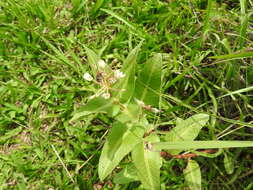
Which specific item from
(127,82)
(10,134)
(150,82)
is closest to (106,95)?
(127,82)

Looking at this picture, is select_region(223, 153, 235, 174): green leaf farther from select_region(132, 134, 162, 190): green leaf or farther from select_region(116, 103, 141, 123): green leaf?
select_region(116, 103, 141, 123): green leaf

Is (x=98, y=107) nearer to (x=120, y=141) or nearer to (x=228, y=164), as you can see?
(x=120, y=141)

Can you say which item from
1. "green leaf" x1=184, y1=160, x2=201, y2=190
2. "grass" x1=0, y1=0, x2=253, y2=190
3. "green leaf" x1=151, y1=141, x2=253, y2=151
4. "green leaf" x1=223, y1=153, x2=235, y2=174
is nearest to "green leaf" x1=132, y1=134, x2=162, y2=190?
"green leaf" x1=151, y1=141, x2=253, y2=151

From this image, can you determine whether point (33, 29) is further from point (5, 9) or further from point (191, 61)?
point (191, 61)

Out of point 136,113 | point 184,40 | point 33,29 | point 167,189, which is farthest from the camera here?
point 33,29

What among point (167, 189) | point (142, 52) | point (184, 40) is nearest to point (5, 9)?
point (142, 52)

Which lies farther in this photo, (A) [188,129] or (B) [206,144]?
(A) [188,129]
